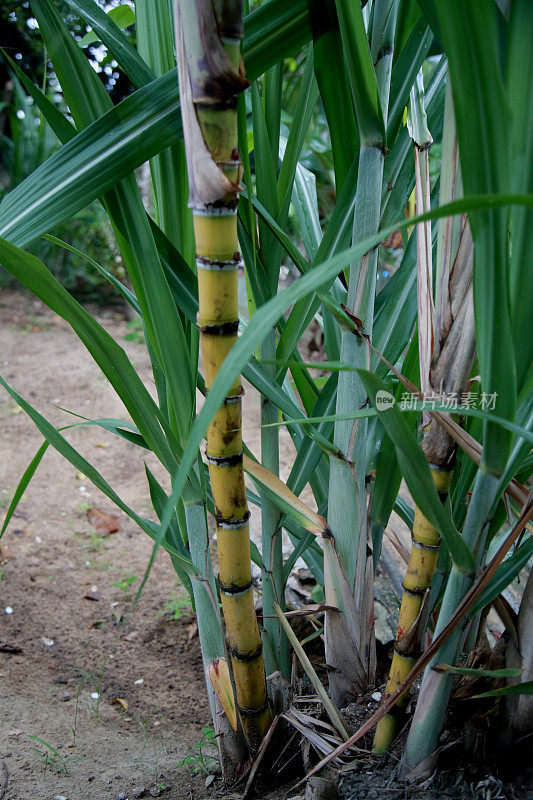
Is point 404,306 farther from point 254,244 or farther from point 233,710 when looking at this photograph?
point 233,710

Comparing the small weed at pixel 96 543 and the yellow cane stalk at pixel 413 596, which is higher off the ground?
the yellow cane stalk at pixel 413 596

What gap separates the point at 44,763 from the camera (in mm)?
917

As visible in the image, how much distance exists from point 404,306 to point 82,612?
112 cm

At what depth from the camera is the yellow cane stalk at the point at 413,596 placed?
0.62 metres

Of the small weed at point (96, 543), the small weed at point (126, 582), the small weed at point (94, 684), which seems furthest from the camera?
the small weed at point (96, 543)

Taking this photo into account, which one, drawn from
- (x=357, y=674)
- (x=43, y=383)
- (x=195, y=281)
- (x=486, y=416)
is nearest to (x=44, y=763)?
(x=357, y=674)

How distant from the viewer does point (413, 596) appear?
2.15ft

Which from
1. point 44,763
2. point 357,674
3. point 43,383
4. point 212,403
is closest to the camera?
point 212,403

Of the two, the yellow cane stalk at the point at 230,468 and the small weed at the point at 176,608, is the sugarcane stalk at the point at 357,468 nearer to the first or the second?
the yellow cane stalk at the point at 230,468

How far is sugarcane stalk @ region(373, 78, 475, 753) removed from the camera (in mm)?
558

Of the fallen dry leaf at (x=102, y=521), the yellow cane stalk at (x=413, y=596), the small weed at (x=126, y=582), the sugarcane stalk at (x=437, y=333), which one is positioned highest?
the sugarcane stalk at (x=437, y=333)

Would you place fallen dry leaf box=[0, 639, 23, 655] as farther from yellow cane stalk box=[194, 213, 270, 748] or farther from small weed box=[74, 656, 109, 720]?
yellow cane stalk box=[194, 213, 270, 748]

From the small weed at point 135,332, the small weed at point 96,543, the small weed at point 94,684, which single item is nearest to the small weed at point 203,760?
the small weed at point 94,684

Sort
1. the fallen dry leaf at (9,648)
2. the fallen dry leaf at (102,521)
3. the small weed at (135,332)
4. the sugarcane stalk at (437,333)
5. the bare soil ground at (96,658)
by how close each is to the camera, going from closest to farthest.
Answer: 1. the sugarcane stalk at (437,333)
2. the bare soil ground at (96,658)
3. the fallen dry leaf at (9,648)
4. the fallen dry leaf at (102,521)
5. the small weed at (135,332)
